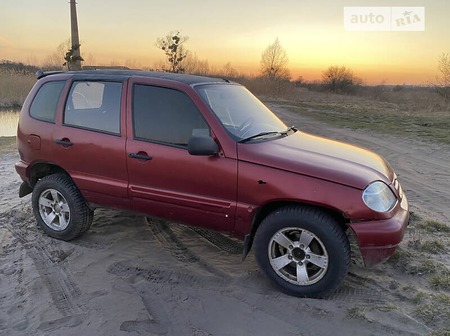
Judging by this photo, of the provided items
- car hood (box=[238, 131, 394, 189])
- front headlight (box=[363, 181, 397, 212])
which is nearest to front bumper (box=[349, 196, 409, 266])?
front headlight (box=[363, 181, 397, 212])

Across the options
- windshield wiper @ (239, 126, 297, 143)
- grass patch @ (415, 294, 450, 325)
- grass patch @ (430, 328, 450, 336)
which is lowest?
grass patch @ (430, 328, 450, 336)

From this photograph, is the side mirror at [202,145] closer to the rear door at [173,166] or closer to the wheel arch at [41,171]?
the rear door at [173,166]

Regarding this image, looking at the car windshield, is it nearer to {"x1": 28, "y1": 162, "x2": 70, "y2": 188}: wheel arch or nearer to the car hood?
the car hood

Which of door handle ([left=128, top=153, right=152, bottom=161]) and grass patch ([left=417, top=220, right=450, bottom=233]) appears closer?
door handle ([left=128, top=153, right=152, bottom=161])

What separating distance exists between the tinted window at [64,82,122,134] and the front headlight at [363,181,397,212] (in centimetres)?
251

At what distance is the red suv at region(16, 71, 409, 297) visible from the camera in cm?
321

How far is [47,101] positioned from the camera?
452cm

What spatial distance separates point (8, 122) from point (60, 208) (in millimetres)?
16930

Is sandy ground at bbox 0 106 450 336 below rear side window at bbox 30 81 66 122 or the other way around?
below

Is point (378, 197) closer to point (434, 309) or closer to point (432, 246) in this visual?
point (434, 309)

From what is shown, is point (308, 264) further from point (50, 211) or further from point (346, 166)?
point (50, 211)

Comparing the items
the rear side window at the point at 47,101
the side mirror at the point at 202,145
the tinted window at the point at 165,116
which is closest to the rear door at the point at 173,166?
the tinted window at the point at 165,116

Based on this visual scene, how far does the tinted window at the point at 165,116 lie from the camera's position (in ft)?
12.1

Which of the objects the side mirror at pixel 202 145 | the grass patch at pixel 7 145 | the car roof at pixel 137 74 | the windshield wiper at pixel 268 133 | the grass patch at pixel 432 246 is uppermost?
the car roof at pixel 137 74
